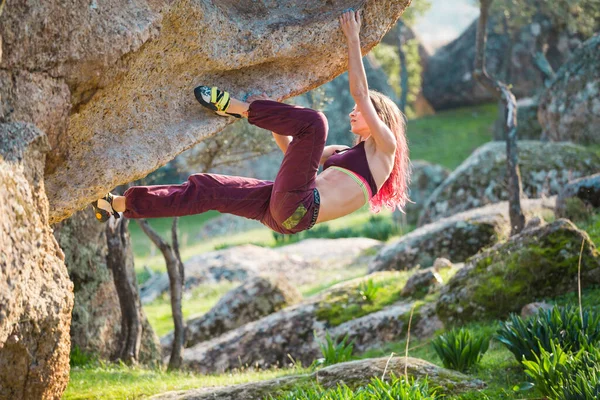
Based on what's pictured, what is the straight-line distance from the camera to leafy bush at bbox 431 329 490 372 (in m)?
8.12

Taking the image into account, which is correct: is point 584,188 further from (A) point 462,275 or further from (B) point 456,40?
(B) point 456,40

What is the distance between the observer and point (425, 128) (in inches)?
1457

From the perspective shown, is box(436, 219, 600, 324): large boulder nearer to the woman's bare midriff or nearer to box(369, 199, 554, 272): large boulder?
box(369, 199, 554, 272): large boulder

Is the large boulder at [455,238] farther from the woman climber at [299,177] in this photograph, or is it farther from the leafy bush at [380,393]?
the leafy bush at [380,393]

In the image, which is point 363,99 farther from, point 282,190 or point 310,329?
point 310,329

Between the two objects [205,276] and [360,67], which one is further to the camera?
[205,276]

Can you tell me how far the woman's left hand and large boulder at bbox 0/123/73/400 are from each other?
2908mm

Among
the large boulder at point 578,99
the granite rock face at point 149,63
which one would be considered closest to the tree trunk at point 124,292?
the granite rock face at point 149,63

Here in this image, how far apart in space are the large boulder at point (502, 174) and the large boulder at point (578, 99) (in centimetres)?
142

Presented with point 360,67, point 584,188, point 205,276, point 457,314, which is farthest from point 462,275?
point 205,276

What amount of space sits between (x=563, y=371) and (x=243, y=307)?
7.93m

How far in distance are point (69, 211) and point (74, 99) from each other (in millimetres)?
931

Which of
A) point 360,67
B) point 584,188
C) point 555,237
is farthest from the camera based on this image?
point 584,188

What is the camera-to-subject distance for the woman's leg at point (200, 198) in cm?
652
